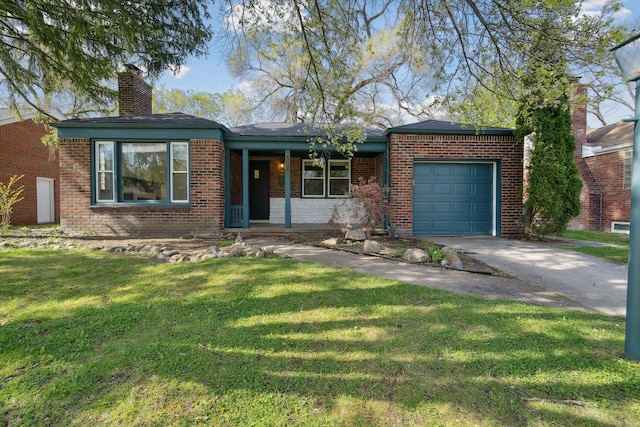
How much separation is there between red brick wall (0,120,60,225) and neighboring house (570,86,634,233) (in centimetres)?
2341

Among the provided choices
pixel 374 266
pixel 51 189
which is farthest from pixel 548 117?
pixel 51 189

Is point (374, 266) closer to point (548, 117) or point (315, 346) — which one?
point (315, 346)

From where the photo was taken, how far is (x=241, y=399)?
2045mm

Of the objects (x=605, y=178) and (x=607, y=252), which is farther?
(x=605, y=178)

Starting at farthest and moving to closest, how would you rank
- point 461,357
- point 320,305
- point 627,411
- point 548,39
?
point 548,39 → point 320,305 → point 461,357 → point 627,411

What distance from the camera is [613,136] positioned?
1380 cm

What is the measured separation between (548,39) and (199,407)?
18.8 ft

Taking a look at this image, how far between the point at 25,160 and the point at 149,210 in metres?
10.2

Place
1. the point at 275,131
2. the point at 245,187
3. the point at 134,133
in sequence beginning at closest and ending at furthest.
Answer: the point at 134,133, the point at 245,187, the point at 275,131

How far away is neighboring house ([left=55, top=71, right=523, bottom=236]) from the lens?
8.76 meters

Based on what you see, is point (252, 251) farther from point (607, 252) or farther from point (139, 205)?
point (607, 252)

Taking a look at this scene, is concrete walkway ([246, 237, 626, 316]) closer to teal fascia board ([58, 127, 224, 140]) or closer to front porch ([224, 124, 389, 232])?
teal fascia board ([58, 127, 224, 140])

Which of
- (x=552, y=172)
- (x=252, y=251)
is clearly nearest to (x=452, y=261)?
(x=252, y=251)

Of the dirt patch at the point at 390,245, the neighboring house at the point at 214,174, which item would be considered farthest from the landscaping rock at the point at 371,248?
the neighboring house at the point at 214,174
